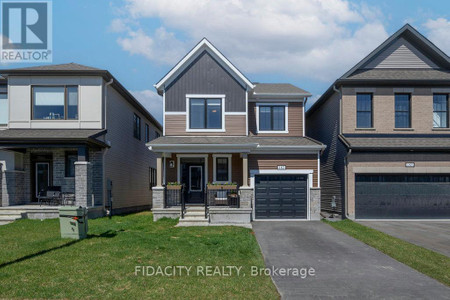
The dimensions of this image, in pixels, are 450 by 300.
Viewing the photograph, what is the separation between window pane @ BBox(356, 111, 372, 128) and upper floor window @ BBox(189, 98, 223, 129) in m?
6.69

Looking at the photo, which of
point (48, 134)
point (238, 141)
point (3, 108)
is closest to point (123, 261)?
point (238, 141)

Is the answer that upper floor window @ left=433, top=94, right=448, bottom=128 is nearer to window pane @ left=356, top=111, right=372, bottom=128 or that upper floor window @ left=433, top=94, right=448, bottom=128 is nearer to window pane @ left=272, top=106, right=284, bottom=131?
window pane @ left=356, top=111, right=372, bottom=128

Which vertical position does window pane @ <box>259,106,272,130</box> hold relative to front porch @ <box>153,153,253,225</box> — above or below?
above

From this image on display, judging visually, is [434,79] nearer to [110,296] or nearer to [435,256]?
[435,256]

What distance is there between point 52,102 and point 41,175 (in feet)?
13.0

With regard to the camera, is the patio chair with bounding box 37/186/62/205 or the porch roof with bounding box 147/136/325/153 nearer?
the porch roof with bounding box 147/136/325/153

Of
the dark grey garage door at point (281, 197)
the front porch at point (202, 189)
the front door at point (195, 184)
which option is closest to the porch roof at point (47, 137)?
the front porch at point (202, 189)

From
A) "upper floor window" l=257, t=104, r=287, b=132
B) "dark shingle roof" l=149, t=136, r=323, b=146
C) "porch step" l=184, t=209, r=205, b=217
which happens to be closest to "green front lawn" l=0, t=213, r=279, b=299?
"porch step" l=184, t=209, r=205, b=217

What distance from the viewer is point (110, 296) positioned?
6785 mm

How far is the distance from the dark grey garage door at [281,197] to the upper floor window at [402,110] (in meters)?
5.37

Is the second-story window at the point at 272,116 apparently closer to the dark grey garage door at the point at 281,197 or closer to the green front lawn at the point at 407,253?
the dark grey garage door at the point at 281,197

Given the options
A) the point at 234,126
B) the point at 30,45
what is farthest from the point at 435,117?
the point at 30,45

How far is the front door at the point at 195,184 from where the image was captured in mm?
18797

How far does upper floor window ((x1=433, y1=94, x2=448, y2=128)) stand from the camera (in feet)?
60.0
